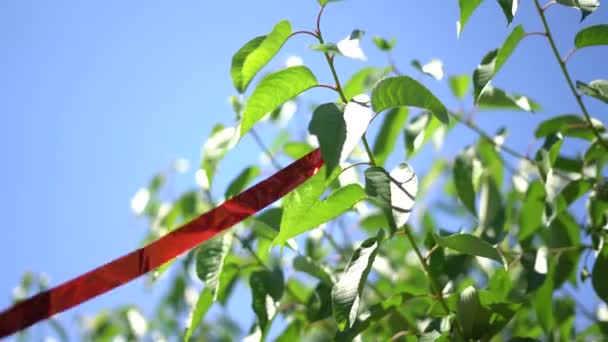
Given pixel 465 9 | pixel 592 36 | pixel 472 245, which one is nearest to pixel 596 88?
pixel 592 36

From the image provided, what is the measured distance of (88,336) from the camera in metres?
2.63

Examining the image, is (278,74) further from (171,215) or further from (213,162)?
(171,215)

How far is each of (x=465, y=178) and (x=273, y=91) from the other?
0.65 meters

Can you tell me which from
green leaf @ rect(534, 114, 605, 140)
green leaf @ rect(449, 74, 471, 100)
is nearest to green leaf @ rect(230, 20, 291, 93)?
green leaf @ rect(534, 114, 605, 140)

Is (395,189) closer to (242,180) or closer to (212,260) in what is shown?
(212,260)

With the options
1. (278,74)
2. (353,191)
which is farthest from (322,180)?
(278,74)

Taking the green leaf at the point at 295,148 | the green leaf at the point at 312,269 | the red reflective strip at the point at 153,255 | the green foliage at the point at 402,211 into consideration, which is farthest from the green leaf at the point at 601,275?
the green leaf at the point at 295,148

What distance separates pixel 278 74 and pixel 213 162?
1.65ft

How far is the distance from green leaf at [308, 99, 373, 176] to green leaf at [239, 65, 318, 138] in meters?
0.10

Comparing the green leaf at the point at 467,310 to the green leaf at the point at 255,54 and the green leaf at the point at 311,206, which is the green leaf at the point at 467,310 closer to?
the green leaf at the point at 311,206

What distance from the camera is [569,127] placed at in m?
1.34

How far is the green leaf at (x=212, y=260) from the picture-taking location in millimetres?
1188

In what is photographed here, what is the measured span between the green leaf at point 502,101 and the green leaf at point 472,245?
0.47 meters

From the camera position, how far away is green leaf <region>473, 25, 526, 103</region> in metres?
1.16
